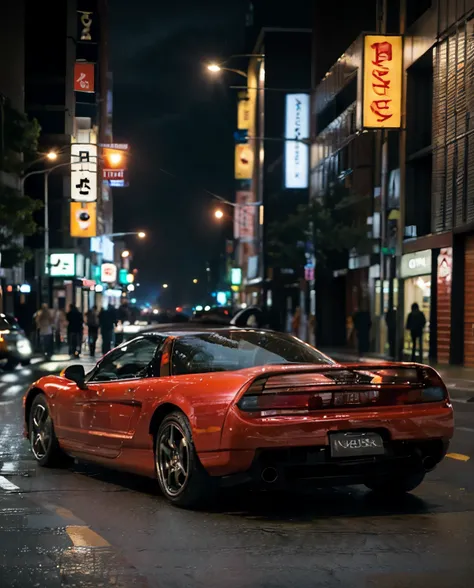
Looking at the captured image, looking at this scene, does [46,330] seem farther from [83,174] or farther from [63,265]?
[83,174]

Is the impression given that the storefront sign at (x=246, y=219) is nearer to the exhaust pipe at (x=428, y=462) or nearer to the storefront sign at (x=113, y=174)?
the storefront sign at (x=113, y=174)

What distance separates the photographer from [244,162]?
90125 millimetres

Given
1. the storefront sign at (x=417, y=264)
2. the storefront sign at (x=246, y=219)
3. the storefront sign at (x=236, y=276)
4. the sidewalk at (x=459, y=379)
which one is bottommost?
the sidewalk at (x=459, y=379)

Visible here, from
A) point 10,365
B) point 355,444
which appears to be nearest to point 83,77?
point 10,365

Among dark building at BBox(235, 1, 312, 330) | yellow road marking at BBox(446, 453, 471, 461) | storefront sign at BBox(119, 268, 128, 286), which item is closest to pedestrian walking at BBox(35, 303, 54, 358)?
yellow road marking at BBox(446, 453, 471, 461)

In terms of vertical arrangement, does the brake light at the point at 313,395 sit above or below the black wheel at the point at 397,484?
above

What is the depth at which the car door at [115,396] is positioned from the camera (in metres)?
8.47

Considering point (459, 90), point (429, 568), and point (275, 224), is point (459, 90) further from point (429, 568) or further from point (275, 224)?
point (429, 568)

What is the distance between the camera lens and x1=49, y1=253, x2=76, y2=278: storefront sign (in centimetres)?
5559

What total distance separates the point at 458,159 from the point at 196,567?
2442 centimetres

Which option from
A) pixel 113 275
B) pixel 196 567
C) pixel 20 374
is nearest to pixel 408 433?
pixel 196 567

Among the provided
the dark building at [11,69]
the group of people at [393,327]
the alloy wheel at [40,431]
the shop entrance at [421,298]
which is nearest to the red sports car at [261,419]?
the alloy wheel at [40,431]

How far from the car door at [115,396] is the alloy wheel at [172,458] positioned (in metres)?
0.45

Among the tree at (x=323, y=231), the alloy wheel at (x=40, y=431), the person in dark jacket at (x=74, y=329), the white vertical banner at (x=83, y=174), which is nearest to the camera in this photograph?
the alloy wheel at (x=40, y=431)
